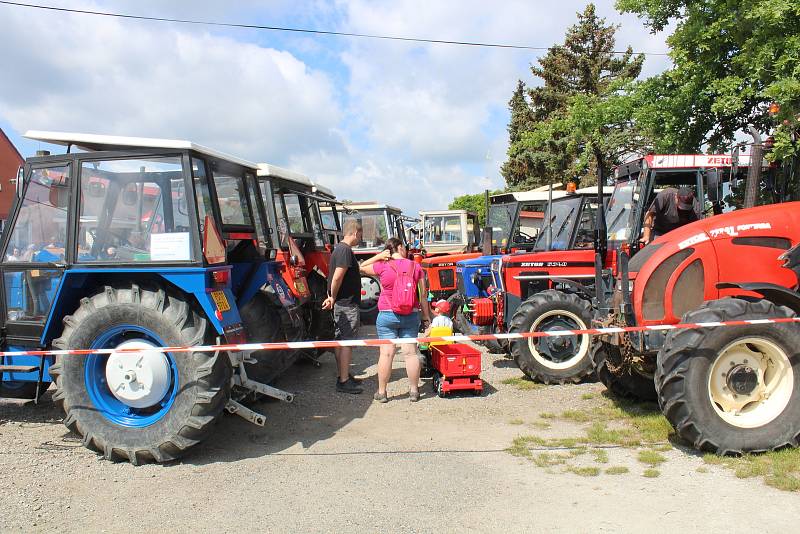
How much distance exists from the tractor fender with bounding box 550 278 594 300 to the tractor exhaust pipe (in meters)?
2.16

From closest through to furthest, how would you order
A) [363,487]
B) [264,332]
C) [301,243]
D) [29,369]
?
[363,487]
[29,369]
[264,332]
[301,243]

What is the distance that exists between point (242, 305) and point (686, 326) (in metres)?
3.94

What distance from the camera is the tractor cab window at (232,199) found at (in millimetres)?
5637

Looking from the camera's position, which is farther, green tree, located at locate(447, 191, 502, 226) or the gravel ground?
green tree, located at locate(447, 191, 502, 226)

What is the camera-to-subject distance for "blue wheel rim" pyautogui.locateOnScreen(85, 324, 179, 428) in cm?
445

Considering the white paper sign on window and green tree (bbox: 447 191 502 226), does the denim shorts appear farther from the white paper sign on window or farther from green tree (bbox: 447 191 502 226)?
green tree (bbox: 447 191 502 226)

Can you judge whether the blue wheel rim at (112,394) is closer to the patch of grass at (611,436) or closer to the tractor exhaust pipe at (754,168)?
the patch of grass at (611,436)

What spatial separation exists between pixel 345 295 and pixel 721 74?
8.25m

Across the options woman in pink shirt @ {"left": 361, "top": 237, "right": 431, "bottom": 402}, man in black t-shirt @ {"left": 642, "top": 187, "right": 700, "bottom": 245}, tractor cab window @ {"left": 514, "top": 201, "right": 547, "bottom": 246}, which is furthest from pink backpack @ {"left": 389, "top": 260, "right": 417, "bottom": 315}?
tractor cab window @ {"left": 514, "top": 201, "right": 547, "bottom": 246}

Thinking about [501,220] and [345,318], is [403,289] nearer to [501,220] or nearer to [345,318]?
[345,318]

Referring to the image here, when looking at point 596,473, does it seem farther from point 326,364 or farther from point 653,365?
point 326,364

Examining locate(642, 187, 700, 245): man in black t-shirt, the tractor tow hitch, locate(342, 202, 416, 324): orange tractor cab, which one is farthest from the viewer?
locate(342, 202, 416, 324): orange tractor cab

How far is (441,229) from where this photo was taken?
15.9 m

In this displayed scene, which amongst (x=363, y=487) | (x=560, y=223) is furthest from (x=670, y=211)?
(x=363, y=487)
